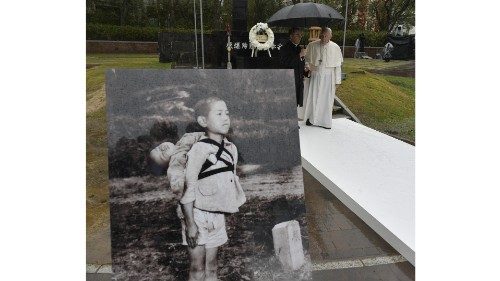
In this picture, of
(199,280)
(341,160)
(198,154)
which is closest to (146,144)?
(198,154)

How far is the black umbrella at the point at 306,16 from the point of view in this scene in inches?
213

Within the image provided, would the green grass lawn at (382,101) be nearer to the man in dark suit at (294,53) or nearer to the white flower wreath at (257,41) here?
the white flower wreath at (257,41)

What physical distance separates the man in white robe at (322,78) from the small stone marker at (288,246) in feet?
13.3

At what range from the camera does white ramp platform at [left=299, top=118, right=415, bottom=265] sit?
2.94m

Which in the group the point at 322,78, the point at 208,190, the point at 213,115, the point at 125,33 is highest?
the point at 125,33

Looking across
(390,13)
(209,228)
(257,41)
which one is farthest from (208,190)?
(390,13)

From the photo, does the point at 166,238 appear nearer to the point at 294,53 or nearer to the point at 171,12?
the point at 294,53

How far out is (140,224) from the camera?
1.90 meters

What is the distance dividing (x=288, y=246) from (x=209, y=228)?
46cm

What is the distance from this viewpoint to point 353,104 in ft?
27.1

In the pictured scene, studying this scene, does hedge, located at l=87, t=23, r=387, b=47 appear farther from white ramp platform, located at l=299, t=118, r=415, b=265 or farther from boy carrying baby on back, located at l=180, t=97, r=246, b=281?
boy carrying baby on back, located at l=180, t=97, r=246, b=281

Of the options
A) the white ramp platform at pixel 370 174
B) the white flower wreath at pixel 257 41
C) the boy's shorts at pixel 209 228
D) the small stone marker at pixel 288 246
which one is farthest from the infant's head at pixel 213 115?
the white flower wreath at pixel 257 41

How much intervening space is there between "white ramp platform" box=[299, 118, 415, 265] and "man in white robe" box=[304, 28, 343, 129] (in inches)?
9.7

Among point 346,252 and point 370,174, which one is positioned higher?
point 370,174
